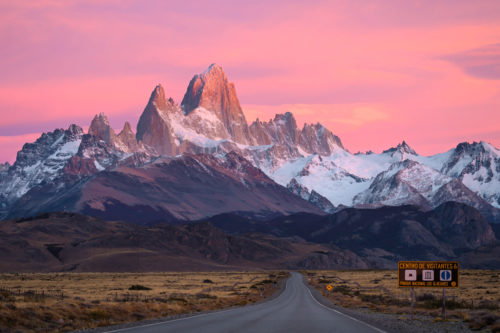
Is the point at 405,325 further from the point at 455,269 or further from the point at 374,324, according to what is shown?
the point at 455,269

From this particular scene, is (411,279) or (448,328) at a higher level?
(411,279)

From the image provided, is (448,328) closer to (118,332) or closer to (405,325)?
(405,325)

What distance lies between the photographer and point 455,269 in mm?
39344

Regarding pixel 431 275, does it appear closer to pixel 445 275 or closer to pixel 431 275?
pixel 431 275

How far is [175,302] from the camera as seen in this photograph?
62.0 metres

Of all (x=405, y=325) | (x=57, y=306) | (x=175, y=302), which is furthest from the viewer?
(x=175, y=302)

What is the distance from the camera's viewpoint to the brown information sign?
3938 cm

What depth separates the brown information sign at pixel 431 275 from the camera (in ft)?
129

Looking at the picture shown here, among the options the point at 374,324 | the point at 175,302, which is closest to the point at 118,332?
the point at 374,324

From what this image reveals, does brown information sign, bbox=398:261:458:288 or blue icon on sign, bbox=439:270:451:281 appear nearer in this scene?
brown information sign, bbox=398:261:458:288

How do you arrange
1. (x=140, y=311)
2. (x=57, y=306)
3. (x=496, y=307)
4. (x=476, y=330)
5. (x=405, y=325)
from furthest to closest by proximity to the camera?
(x=496, y=307)
(x=140, y=311)
(x=57, y=306)
(x=405, y=325)
(x=476, y=330)

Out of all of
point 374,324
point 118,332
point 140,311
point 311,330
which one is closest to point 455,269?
point 374,324

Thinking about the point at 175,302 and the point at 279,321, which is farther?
the point at 175,302

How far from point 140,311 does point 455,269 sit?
22.5 metres
